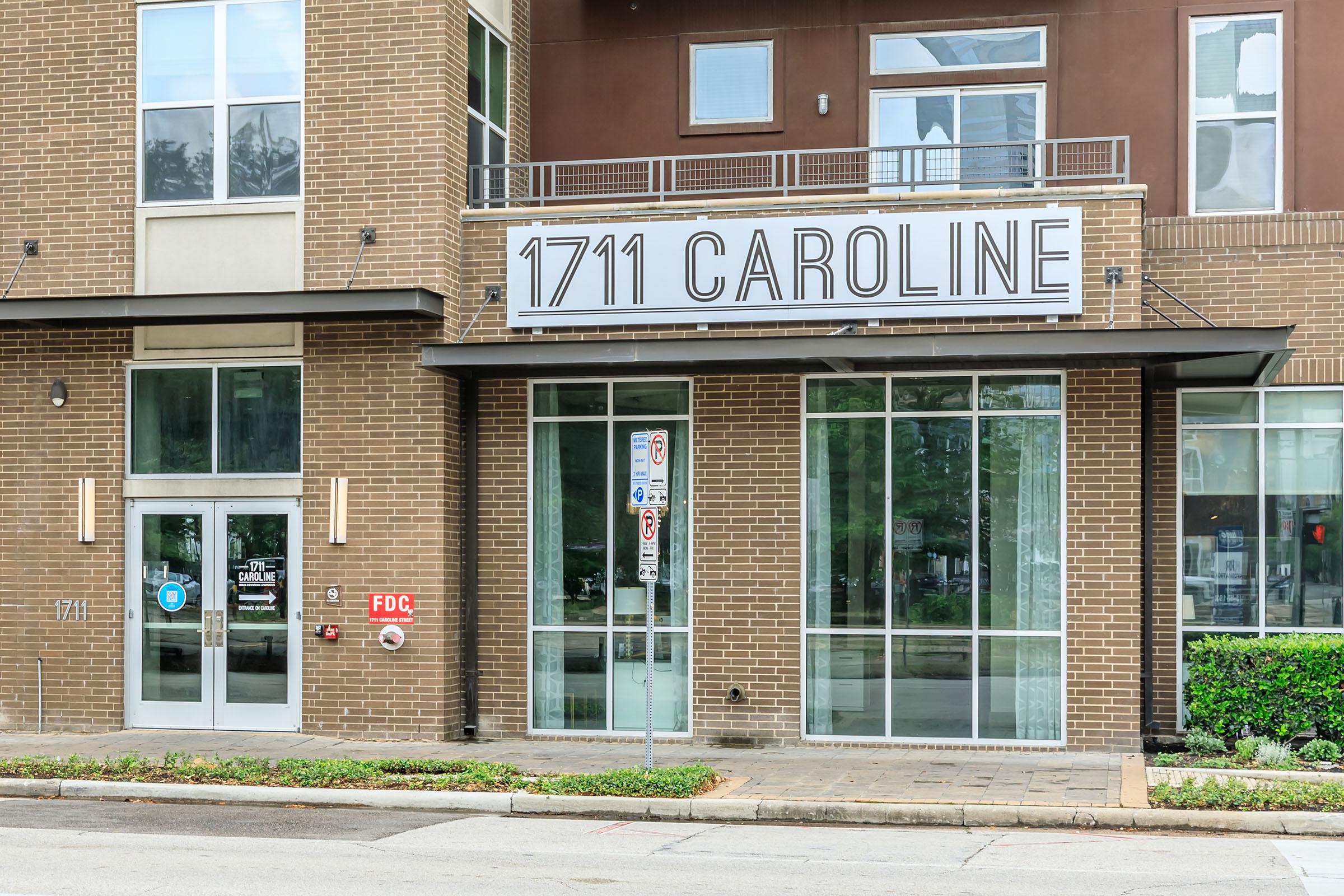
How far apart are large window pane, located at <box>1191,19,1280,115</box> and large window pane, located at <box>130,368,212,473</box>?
11.4 m

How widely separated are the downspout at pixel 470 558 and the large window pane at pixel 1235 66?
28.3 ft

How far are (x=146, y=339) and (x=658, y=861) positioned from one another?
30.7 feet

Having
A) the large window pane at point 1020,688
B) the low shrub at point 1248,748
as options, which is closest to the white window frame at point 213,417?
the large window pane at point 1020,688

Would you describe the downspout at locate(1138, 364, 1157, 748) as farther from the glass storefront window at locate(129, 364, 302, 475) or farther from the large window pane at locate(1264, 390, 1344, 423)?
the glass storefront window at locate(129, 364, 302, 475)

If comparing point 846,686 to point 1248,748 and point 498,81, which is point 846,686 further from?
point 498,81

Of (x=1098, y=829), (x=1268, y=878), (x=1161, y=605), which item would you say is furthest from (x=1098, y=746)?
(x=1268, y=878)

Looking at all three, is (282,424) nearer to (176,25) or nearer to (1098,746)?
(176,25)

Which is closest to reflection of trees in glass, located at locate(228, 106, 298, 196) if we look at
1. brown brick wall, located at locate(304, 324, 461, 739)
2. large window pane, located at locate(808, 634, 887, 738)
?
brown brick wall, located at locate(304, 324, 461, 739)

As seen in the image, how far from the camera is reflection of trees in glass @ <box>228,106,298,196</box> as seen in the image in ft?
52.6

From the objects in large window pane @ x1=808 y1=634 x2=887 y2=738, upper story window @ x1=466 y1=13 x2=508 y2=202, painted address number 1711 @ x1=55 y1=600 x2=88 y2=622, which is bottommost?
large window pane @ x1=808 y1=634 x2=887 y2=738

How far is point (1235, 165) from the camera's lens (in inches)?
652

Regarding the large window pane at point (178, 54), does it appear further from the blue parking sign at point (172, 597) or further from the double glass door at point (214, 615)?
the blue parking sign at point (172, 597)

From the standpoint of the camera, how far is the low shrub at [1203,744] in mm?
14539

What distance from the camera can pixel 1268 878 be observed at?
9.41m
